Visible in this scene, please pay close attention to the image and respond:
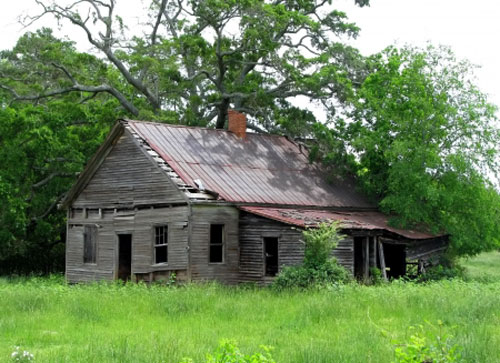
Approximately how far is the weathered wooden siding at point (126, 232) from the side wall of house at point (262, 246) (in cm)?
233

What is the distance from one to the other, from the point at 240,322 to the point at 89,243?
47.0ft

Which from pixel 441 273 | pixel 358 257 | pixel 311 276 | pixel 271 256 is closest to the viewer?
pixel 311 276

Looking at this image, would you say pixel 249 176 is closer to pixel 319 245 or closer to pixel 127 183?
pixel 127 183

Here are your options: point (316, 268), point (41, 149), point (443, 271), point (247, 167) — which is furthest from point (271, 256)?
point (41, 149)

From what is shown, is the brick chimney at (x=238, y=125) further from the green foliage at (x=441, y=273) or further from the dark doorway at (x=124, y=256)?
the green foliage at (x=441, y=273)

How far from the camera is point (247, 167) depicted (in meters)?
28.9

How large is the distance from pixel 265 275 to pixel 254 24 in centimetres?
1310

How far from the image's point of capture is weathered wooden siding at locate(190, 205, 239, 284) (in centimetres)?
2483

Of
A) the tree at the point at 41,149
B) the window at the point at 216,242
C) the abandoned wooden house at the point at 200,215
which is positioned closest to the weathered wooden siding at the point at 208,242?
the abandoned wooden house at the point at 200,215

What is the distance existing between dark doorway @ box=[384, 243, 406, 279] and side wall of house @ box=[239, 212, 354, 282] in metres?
5.95

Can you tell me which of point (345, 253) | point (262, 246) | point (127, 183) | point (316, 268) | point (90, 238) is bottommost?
point (316, 268)

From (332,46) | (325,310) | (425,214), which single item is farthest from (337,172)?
(325,310)

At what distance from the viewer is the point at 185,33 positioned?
37.4m

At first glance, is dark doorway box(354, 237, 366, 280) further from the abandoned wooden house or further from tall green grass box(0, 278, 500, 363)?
tall green grass box(0, 278, 500, 363)
